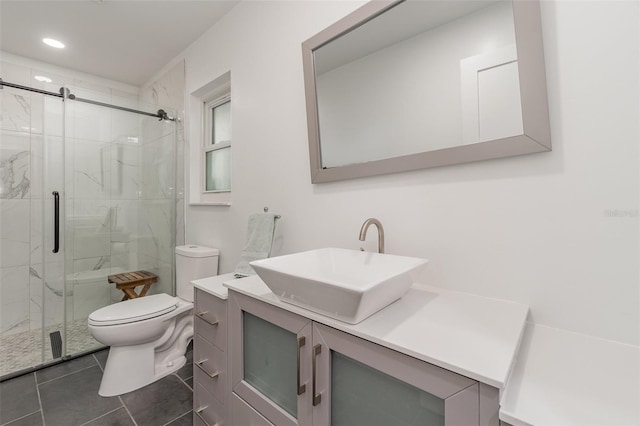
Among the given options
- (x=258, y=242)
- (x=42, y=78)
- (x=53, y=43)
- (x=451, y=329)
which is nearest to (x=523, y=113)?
(x=451, y=329)

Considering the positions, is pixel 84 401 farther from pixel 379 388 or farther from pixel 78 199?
pixel 379 388

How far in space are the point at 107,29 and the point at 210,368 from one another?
8.48 feet

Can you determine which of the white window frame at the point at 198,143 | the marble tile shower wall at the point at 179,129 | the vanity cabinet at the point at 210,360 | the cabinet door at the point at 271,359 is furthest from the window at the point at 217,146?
the cabinet door at the point at 271,359

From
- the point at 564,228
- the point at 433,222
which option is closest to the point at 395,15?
the point at 433,222

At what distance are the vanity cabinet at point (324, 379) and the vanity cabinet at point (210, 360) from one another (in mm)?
92

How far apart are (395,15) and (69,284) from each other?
2.79m

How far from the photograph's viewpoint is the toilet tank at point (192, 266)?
6.70 feet

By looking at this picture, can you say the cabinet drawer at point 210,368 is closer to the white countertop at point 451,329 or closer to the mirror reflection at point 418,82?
A: the white countertop at point 451,329

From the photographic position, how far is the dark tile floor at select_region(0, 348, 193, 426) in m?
1.50

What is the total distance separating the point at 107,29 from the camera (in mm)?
2203

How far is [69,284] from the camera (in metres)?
2.17

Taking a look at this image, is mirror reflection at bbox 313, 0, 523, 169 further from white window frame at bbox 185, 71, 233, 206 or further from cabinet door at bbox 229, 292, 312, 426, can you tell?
white window frame at bbox 185, 71, 233, 206

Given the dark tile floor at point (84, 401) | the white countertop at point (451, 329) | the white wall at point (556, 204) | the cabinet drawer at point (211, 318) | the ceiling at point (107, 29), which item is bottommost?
the dark tile floor at point (84, 401)

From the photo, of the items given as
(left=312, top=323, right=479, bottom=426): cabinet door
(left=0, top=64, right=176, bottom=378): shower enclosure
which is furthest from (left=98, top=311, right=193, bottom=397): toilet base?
(left=312, top=323, right=479, bottom=426): cabinet door
